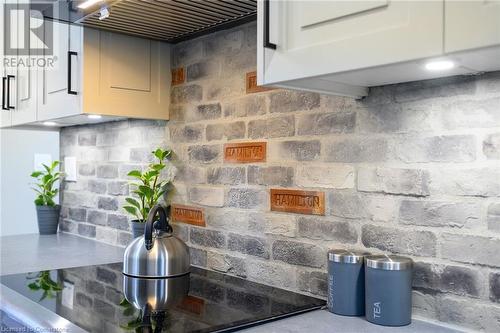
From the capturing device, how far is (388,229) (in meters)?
1.36

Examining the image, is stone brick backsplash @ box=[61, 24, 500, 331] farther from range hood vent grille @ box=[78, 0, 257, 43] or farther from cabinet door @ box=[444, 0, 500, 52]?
cabinet door @ box=[444, 0, 500, 52]

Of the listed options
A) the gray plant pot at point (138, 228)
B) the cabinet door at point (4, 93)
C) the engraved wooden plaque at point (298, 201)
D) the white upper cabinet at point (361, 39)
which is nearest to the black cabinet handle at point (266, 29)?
the white upper cabinet at point (361, 39)

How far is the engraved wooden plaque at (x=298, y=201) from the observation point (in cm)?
154

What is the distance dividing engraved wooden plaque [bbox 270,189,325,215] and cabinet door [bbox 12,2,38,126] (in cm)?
142

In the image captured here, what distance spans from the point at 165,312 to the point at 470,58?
98 centimetres

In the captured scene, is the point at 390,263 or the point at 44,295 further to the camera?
the point at 44,295

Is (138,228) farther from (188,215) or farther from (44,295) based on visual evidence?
(44,295)

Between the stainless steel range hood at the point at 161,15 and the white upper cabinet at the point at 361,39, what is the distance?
434mm

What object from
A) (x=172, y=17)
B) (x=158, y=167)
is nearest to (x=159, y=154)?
(x=158, y=167)

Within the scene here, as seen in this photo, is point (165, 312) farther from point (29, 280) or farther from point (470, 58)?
point (470, 58)

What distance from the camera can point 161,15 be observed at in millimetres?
1722

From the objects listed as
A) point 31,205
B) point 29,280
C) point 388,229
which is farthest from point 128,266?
point 31,205

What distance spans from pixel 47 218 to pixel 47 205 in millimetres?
81

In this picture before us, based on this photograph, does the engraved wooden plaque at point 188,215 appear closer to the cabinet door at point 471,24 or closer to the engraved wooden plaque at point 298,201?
the engraved wooden plaque at point 298,201
